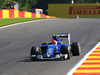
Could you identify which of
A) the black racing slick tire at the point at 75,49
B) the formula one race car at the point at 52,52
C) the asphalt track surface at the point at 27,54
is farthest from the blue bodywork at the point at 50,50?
the black racing slick tire at the point at 75,49

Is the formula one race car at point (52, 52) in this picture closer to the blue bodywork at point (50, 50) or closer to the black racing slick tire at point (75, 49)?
the blue bodywork at point (50, 50)

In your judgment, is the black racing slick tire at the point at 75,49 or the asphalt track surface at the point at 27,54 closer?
the asphalt track surface at the point at 27,54

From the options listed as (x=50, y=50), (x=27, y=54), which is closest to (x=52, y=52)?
(x=50, y=50)

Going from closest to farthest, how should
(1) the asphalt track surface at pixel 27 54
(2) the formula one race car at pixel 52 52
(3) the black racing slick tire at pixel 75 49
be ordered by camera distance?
(1) the asphalt track surface at pixel 27 54 < (2) the formula one race car at pixel 52 52 < (3) the black racing slick tire at pixel 75 49

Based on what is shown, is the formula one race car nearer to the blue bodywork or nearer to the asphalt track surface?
the blue bodywork

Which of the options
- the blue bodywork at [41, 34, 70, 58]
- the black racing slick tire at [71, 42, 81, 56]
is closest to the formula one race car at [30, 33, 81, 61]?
the blue bodywork at [41, 34, 70, 58]

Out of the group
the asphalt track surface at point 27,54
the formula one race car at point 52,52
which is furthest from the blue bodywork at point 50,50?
the asphalt track surface at point 27,54

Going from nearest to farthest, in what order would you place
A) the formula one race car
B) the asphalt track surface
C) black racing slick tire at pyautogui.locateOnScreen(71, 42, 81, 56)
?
the asphalt track surface
the formula one race car
black racing slick tire at pyautogui.locateOnScreen(71, 42, 81, 56)

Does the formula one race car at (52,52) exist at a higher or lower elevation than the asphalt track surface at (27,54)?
higher

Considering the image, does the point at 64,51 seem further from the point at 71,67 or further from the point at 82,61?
the point at 71,67

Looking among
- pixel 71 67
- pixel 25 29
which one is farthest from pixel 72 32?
pixel 71 67

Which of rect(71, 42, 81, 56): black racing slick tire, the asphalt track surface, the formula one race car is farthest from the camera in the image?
rect(71, 42, 81, 56): black racing slick tire

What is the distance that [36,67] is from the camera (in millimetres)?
10602

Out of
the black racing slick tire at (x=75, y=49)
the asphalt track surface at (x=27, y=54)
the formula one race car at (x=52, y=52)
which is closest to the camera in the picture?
the asphalt track surface at (x=27, y=54)
